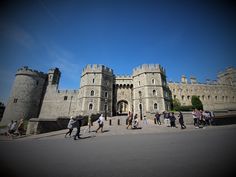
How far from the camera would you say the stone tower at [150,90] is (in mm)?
25516

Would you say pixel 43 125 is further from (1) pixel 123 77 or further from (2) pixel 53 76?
(2) pixel 53 76

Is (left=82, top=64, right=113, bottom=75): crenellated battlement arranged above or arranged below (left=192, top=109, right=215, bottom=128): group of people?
above

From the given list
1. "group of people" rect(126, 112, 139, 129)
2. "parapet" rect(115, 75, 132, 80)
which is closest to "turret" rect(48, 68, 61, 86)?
"parapet" rect(115, 75, 132, 80)

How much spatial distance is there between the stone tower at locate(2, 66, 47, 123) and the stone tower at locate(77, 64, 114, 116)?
46.3 feet

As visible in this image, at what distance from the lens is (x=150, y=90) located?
87.0 feet

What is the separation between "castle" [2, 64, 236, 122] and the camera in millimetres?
26328

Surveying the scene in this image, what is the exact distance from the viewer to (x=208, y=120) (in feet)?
44.1

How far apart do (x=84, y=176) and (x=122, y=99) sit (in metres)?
28.6

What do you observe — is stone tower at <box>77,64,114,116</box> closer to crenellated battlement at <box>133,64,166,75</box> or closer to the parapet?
the parapet

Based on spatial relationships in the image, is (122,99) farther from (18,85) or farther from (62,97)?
(18,85)

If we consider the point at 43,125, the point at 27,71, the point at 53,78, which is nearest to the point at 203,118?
the point at 43,125

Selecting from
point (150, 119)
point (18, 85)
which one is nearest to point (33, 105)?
point (18, 85)

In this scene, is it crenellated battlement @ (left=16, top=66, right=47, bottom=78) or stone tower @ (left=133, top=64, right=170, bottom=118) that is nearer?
stone tower @ (left=133, top=64, right=170, bottom=118)

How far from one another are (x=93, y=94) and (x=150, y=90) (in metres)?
12.8
